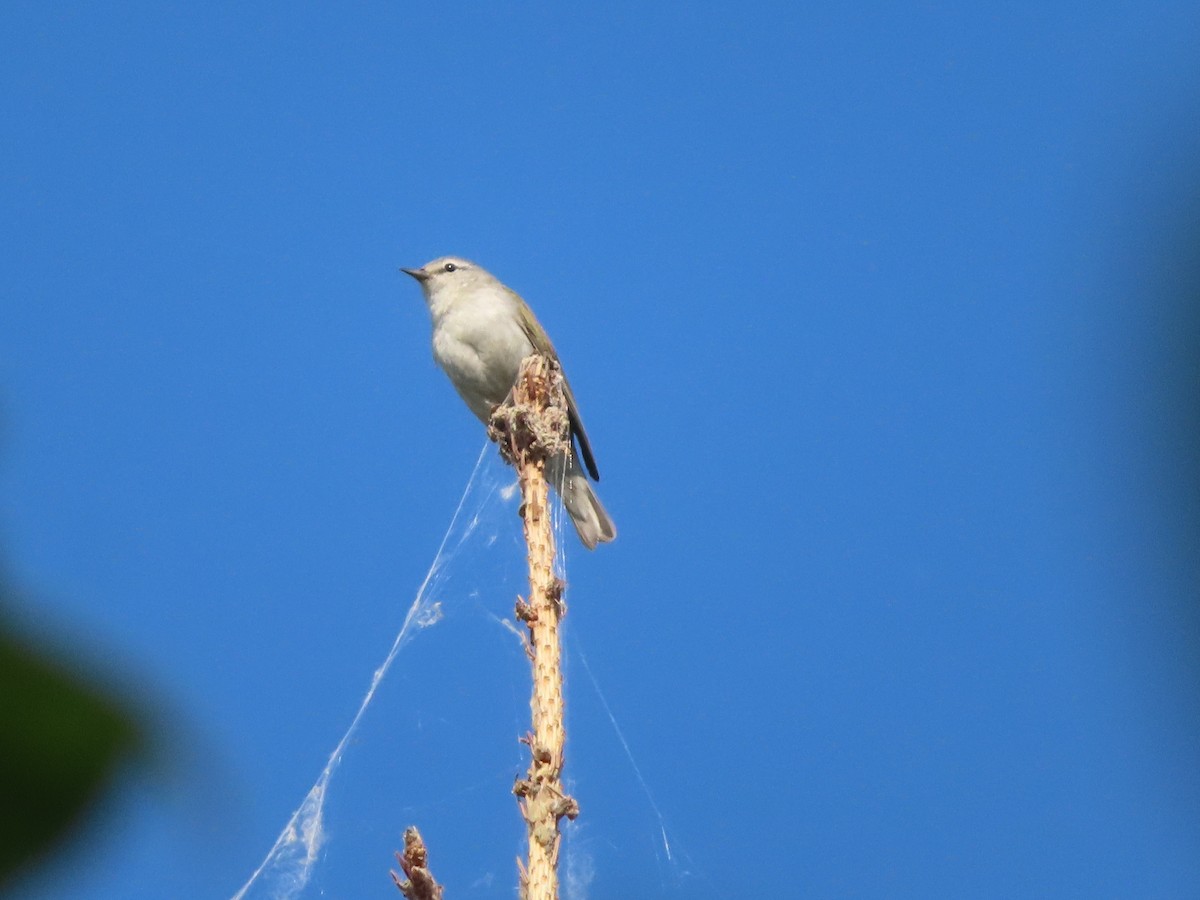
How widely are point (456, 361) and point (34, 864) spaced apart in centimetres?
693

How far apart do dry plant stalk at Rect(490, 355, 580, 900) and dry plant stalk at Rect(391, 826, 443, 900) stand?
10.2 inches

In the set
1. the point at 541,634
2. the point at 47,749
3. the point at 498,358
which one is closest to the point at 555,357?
the point at 498,358

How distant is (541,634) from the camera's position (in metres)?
3.16

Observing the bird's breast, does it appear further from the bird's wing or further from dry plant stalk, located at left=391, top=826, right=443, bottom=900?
dry plant stalk, located at left=391, top=826, right=443, bottom=900

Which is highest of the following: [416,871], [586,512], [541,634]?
[586,512]

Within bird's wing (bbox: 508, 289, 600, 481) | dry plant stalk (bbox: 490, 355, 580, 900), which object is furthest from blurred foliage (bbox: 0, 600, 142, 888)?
bird's wing (bbox: 508, 289, 600, 481)

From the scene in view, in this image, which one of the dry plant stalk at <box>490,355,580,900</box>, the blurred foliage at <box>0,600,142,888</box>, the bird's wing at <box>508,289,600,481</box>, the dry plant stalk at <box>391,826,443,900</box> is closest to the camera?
the blurred foliage at <box>0,600,142,888</box>

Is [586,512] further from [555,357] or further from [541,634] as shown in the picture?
[541,634]

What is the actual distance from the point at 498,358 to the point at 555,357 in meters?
0.52

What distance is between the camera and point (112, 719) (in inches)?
29.6

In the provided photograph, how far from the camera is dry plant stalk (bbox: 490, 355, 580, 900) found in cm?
263

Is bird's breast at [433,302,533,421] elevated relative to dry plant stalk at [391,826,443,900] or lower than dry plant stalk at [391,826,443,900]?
elevated

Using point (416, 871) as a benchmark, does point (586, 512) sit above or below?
above

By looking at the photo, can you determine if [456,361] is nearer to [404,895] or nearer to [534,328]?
[534,328]
